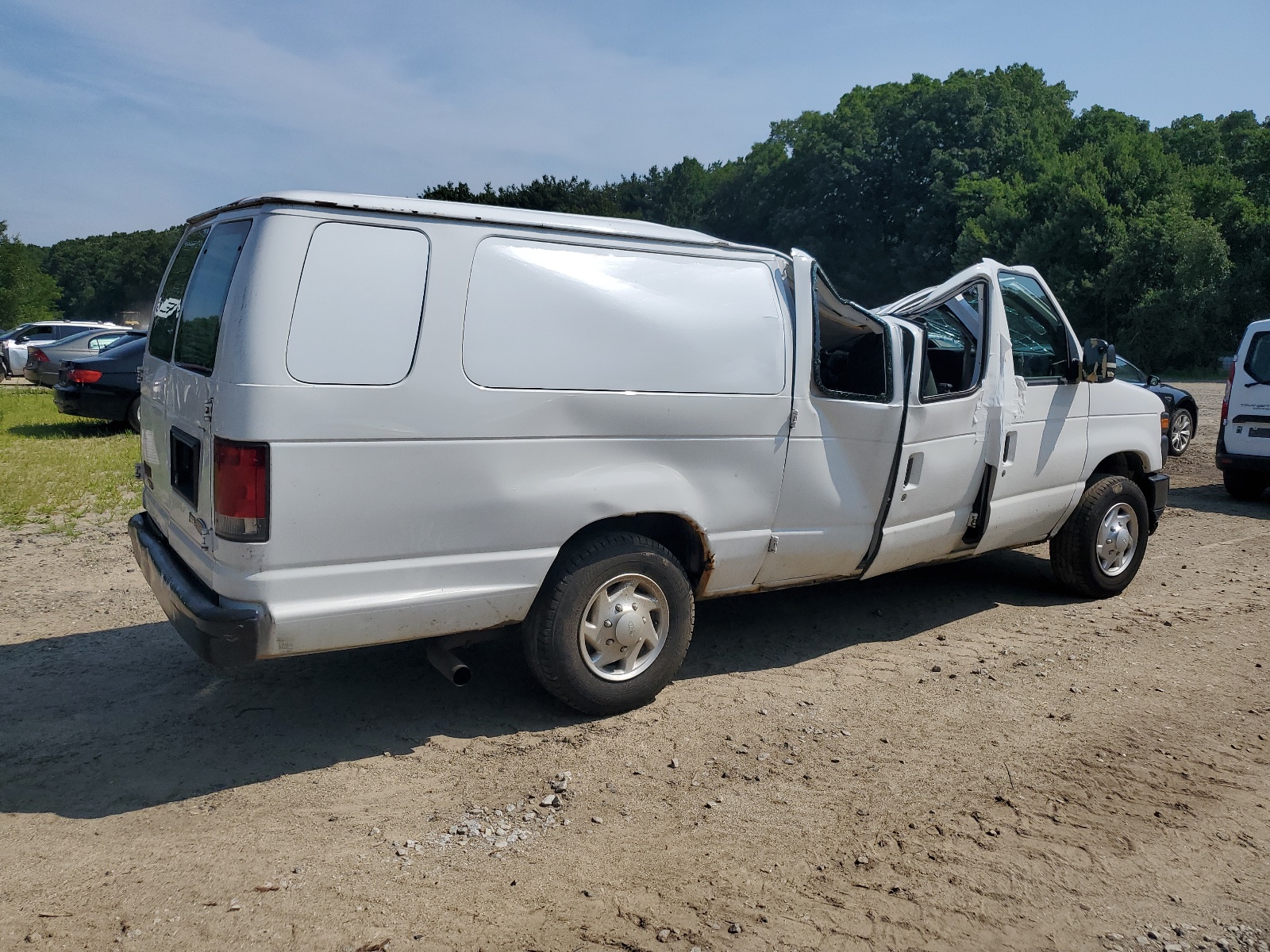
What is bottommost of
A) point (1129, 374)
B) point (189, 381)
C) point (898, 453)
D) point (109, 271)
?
point (898, 453)

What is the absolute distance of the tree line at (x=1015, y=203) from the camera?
37062 mm

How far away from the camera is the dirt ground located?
3.07 metres

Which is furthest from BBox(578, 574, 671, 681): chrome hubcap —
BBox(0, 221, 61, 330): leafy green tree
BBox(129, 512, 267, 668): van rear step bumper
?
BBox(0, 221, 61, 330): leafy green tree

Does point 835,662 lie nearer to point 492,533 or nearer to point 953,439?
point 953,439

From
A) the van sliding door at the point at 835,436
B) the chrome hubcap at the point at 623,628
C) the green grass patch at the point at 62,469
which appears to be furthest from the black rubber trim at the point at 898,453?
the green grass patch at the point at 62,469

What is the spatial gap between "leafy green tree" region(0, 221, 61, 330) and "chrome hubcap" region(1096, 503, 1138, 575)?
6121cm

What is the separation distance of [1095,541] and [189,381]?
5533mm

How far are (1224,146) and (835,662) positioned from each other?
65533 millimetres

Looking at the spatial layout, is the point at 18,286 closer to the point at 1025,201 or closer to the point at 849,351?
the point at 1025,201

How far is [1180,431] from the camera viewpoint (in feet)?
48.9

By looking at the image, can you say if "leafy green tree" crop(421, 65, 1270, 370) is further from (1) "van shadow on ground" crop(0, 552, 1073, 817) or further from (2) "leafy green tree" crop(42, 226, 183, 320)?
(2) "leafy green tree" crop(42, 226, 183, 320)

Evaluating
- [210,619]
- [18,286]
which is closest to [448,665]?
[210,619]

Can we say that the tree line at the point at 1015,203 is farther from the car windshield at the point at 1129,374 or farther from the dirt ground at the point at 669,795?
the dirt ground at the point at 669,795

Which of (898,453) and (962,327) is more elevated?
(962,327)
